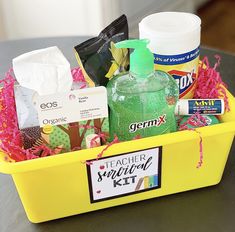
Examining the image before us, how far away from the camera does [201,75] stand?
853 mm

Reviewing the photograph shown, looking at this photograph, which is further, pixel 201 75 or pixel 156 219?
pixel 201 75

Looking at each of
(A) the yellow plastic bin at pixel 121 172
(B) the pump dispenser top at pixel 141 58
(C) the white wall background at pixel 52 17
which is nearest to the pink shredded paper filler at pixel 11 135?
(A) the yellow plastic bin at pixel 121 172

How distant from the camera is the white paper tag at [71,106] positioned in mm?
658

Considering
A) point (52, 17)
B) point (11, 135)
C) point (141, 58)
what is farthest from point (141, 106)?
point (52, 17)

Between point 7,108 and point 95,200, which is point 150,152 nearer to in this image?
point 95,200

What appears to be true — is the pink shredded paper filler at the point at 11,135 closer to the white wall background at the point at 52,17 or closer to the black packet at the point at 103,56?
the black packet at the point at 103,56

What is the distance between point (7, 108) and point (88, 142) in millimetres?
150

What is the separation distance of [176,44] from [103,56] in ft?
0.36

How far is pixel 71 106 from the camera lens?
0.67 meters

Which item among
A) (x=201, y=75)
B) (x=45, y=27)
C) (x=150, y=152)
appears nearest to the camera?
(x=150, y=152)

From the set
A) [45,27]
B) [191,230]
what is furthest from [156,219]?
[45,27]

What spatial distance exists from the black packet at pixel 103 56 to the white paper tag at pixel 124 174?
0.12 metres

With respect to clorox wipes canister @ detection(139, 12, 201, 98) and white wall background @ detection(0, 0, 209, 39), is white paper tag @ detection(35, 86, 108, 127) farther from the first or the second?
white wall background @ detection(0, 0, 209, 39)

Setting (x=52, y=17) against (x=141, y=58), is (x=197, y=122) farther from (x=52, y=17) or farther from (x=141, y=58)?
(x=52, y=17)
